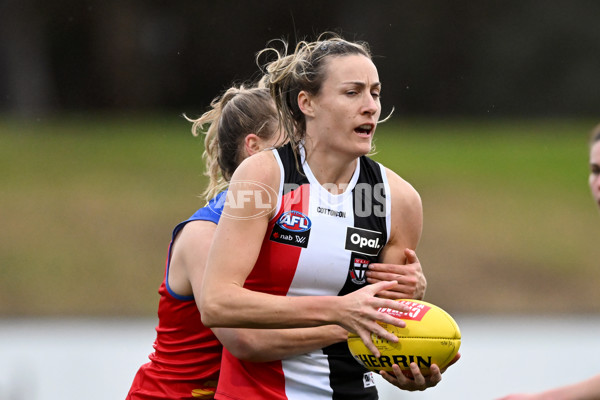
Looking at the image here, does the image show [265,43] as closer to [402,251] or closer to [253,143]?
[253,143]

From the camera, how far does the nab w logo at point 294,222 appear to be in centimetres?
307

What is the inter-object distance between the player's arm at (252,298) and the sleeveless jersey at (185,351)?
0.42m

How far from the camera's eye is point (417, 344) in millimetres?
2939

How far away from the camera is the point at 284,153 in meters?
3.19

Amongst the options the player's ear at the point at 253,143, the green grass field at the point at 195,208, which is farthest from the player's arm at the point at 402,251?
the green grass field at the point at 195,208

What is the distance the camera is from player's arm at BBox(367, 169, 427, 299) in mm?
3184

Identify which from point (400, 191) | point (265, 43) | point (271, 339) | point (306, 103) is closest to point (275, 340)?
point (271, 339)

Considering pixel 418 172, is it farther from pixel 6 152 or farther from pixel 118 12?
pixel 6 152

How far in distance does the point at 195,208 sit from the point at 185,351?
1116cm

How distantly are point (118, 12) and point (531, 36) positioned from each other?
326 inches

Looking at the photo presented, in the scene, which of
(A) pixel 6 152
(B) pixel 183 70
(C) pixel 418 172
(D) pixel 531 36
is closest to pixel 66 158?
(A) pixel 6 152

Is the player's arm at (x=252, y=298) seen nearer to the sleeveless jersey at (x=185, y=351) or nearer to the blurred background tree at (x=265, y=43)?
the sleeveless jersey at (x=185, y=351)

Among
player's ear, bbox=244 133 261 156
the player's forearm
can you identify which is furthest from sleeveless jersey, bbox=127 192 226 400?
the player's forearm

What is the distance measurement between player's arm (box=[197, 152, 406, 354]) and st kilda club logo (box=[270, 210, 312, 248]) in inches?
2.9
